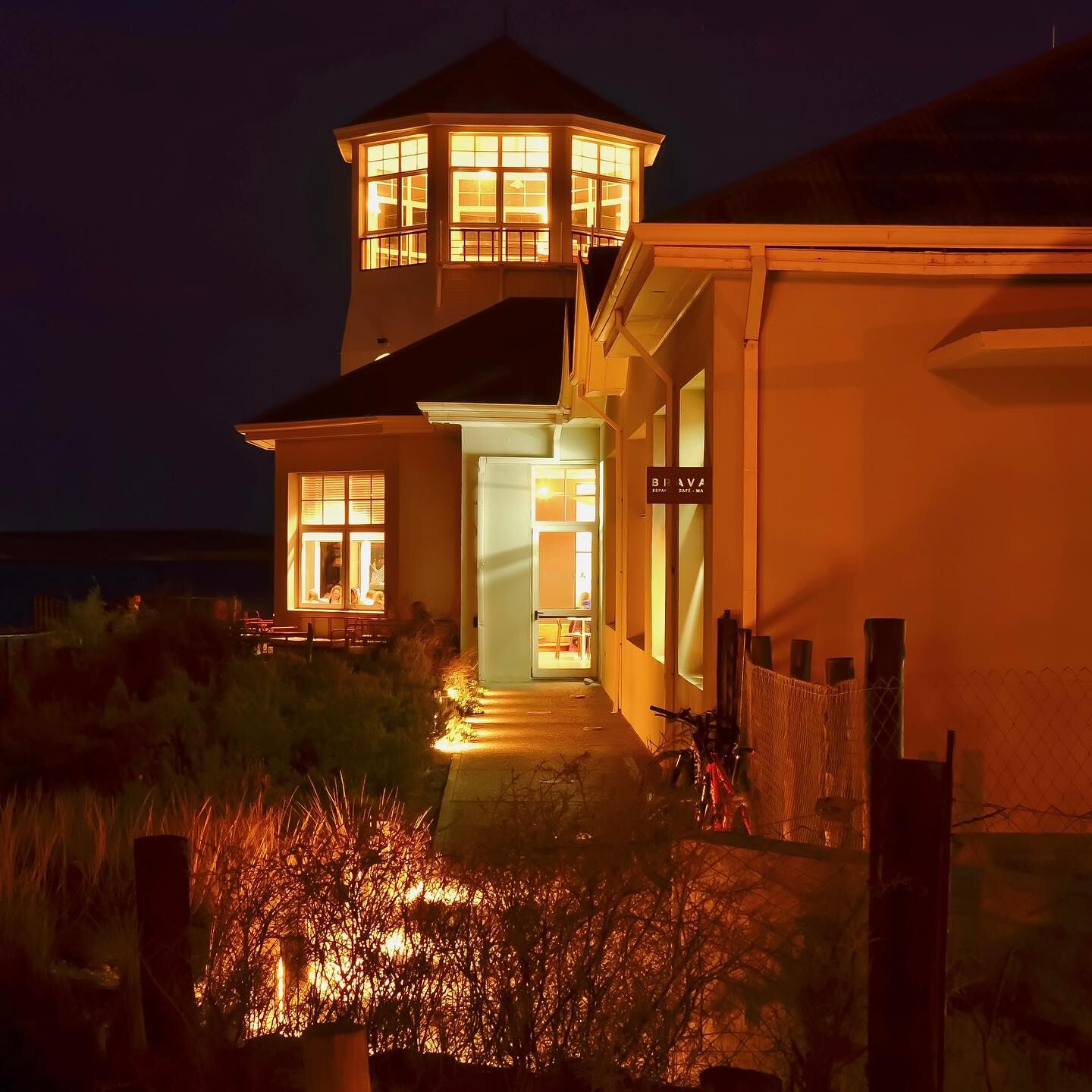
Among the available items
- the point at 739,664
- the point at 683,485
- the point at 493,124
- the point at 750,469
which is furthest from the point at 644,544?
the point at 493,124

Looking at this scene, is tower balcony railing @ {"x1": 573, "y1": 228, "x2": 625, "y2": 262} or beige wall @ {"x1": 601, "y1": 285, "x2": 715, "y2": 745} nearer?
beige wall @ {"x1": 601, "y1": 285, "x2": 715, "y2": 745}

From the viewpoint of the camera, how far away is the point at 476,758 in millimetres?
12312

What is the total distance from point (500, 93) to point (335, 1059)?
2600 centimetres

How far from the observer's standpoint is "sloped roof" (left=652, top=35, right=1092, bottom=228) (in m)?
8.90

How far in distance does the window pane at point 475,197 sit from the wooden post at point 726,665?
1956 cm

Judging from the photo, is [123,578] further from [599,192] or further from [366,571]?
[366,571]

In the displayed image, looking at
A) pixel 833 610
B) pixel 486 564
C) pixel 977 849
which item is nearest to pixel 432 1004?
pixel 977 849

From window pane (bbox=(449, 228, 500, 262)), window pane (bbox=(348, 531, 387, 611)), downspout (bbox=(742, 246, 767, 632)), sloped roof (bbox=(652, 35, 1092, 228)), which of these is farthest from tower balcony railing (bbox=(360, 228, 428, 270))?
downspout (bbox=(742, 246, 767, 632))

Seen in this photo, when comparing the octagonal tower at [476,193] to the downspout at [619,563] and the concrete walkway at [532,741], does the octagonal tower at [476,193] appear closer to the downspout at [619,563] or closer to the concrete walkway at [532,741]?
the concrete walkway at [532,741]

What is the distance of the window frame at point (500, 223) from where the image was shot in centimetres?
2686

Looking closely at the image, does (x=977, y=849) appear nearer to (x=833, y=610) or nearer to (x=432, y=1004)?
(x=432, y=1004)

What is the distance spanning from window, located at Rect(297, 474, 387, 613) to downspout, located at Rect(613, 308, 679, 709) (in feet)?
34.1

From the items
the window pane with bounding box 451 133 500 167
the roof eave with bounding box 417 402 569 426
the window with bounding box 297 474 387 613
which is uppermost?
the window pane with bounding box 451 133 500 167

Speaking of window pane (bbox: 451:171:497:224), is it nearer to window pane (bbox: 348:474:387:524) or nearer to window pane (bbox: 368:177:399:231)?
window pane (bbox: 368:177:399:231)
